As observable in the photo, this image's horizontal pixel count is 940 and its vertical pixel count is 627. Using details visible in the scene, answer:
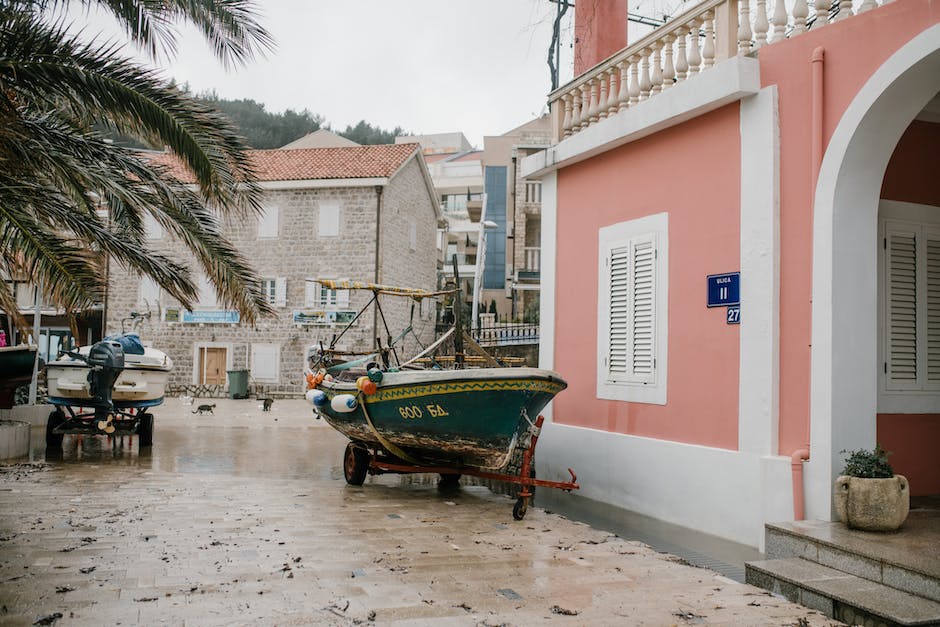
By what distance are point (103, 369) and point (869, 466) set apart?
30.7 ft

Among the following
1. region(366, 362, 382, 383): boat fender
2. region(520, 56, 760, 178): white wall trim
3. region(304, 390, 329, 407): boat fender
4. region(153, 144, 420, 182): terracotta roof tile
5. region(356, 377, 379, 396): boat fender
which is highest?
region(153, 144, 420, 182): terracotta roof tile

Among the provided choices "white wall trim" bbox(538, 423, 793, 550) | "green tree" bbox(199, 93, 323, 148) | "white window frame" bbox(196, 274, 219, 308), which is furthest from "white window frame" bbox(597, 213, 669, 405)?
"green tree" bbox(199, 93, 323, 148)

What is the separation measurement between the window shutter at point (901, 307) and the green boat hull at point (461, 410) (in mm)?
2687

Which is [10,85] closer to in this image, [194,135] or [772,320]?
[194,135]

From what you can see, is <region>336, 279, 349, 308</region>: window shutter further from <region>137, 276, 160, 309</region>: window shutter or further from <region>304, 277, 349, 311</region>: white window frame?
<region>137, 276, 160, 309</region>: window shutter

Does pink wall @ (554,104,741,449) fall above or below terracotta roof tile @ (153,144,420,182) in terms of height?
below

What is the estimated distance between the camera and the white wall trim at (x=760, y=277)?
6.18 m

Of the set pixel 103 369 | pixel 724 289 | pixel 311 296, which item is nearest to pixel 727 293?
pixel 724 289

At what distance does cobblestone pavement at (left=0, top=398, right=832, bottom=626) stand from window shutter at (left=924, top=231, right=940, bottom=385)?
2887 mm

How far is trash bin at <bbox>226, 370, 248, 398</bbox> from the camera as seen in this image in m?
25.9

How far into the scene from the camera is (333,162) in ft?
90.3

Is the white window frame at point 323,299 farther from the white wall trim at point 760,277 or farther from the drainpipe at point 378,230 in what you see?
the white wall trim at point 760,277

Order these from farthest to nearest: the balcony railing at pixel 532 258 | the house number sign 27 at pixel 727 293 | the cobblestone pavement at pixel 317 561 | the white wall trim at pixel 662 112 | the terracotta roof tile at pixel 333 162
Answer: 1. the balcony railing at pixel 532 258
2. the terracotta roof tile at pixel 333 162
3. the house number sign 27 at pixel 727 293
4. the white wall trim at pixel 662 112
5. the cobblestone pavement at pixel 317 561

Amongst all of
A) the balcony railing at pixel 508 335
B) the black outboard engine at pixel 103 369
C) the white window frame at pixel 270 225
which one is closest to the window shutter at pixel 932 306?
the black outboard engine at pixel 103 369
